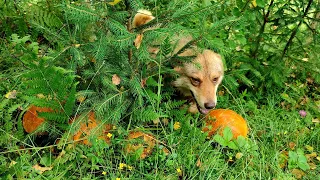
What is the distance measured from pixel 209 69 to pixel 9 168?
2.07m

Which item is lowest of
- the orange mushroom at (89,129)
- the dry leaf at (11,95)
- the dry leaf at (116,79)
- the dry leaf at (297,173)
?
the dry leaf at (297,173)

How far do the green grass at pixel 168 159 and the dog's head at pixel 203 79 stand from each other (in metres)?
0.19

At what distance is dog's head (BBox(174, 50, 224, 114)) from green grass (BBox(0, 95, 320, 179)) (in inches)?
7.7

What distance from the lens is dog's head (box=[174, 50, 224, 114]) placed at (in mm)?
3646

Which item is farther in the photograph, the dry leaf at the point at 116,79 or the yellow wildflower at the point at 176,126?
the yellow wildflower at the point at 176,126

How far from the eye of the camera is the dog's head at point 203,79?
365 cm

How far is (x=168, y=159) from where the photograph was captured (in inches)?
123

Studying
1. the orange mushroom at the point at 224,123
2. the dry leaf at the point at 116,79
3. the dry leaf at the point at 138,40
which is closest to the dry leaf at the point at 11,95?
the dry leaf at the point at 116,79

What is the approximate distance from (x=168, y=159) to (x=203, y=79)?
3.27ft

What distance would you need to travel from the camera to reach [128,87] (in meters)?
3.29

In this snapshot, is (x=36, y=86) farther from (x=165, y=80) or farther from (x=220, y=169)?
(x=220, y=169)

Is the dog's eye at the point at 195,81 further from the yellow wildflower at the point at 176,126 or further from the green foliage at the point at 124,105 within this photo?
the yellow wildflower at the point at 176,126

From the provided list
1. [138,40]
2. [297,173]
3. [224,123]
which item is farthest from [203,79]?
[297,173]

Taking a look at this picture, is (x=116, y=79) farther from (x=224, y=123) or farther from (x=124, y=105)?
(x=224, y=123)
